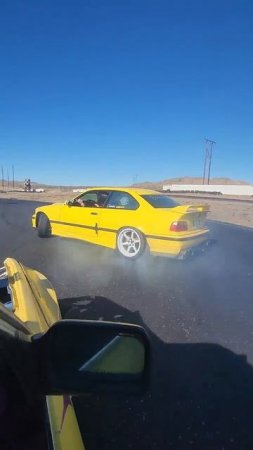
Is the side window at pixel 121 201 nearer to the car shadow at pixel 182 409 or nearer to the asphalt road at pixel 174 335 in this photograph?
the asphalt road at pixel 174 335

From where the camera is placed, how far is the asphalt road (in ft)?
8.79

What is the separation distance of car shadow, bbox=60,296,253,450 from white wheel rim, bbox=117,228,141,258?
4275 millimetres

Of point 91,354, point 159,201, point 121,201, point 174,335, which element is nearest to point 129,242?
point 121,201

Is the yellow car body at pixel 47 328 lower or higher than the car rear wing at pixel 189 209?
lower

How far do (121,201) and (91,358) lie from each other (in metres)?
7.42

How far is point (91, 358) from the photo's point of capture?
1263 mm

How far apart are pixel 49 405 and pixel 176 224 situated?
6.19 meters

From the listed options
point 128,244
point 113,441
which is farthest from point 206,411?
point 128,244

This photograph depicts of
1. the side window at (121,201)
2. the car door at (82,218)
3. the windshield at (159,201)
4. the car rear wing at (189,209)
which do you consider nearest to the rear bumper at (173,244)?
the car rear wing at (189,209)

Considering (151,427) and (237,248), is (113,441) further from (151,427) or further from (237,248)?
(237,248)

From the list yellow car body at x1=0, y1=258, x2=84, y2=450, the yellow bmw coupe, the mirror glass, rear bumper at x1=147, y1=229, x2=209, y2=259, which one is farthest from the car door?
the mirror glass

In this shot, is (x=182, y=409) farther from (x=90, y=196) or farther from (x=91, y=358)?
(x=90, y=196)

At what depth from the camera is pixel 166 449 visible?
2.50 m

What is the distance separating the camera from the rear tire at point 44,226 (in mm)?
10359
